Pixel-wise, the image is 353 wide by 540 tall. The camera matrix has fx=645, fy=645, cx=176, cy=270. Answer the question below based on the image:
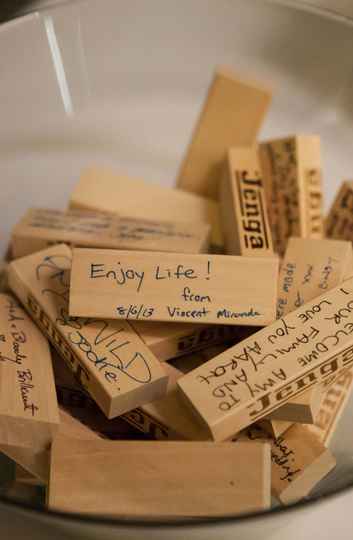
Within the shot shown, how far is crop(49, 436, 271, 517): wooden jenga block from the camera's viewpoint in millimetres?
648

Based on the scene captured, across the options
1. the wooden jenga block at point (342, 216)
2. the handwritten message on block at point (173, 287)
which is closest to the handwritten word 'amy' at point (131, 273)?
the handwritten message on block at point (173, 287)

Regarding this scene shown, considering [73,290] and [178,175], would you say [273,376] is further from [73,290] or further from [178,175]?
[178,175]

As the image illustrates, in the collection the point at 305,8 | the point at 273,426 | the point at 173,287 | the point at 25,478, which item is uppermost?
the point at 305,8

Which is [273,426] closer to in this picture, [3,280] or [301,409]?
[301,409]

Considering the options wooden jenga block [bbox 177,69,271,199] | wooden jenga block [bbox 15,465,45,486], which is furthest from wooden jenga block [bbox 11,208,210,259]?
wooden jenga block [bbox 15,465,45,486]

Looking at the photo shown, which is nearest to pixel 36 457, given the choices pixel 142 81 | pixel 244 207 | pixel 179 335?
pixel 179 335

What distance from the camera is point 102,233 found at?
0.95 m

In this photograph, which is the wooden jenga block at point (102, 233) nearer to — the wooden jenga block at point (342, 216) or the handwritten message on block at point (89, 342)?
the handwritten message on block at point (89, 342)

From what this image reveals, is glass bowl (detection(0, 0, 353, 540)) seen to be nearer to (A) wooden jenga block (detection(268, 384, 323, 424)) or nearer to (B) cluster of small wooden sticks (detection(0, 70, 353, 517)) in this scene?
(B) cluster of small wooden sticks (detection(0, 70, 353, 517))

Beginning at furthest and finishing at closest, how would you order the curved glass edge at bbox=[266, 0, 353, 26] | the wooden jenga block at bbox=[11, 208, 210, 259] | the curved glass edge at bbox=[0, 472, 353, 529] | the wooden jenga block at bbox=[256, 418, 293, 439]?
the curved glass edge at bbox=[266, 0, 353, 26] < the wooden jenga block at bbox=[11, 208, 210, 259] < the wooden jenga block at bbox=[256, 418, 293, 439] < the curved glass edge at bbox=[0, 472, 353, 529]

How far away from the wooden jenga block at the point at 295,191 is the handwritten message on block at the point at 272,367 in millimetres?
260

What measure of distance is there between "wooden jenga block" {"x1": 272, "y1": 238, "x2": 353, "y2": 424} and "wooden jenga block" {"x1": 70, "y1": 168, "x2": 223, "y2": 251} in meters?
0.19

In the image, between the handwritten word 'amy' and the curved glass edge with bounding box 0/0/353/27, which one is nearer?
the handwritten word 'amy'

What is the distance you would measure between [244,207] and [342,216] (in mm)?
170
